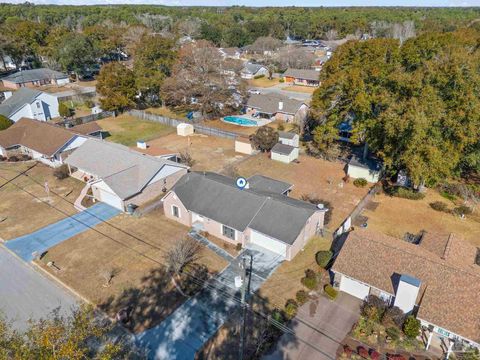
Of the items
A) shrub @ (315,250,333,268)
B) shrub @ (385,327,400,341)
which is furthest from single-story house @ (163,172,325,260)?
shrub @ (385,327,400,341)

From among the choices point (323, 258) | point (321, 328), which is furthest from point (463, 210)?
point (321, 328)

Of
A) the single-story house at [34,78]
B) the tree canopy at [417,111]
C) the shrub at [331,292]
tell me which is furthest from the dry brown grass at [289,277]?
the single-story house at [34,78]

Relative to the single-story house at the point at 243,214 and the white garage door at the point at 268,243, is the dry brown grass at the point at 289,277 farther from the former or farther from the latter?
the white garage door at the point at 268,243

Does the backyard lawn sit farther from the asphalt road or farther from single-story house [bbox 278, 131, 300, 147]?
the asphalt road

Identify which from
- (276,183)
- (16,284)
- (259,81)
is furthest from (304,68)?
(16,284)

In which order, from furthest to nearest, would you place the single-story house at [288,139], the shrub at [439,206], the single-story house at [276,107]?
the single-story house at [276,107] < the single-story house at [288,139] < the shrub at [439,206]

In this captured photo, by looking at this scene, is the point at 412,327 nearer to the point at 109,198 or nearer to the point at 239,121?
the point at 109,198

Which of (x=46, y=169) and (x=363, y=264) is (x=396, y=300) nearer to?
(x=363, y=264)
